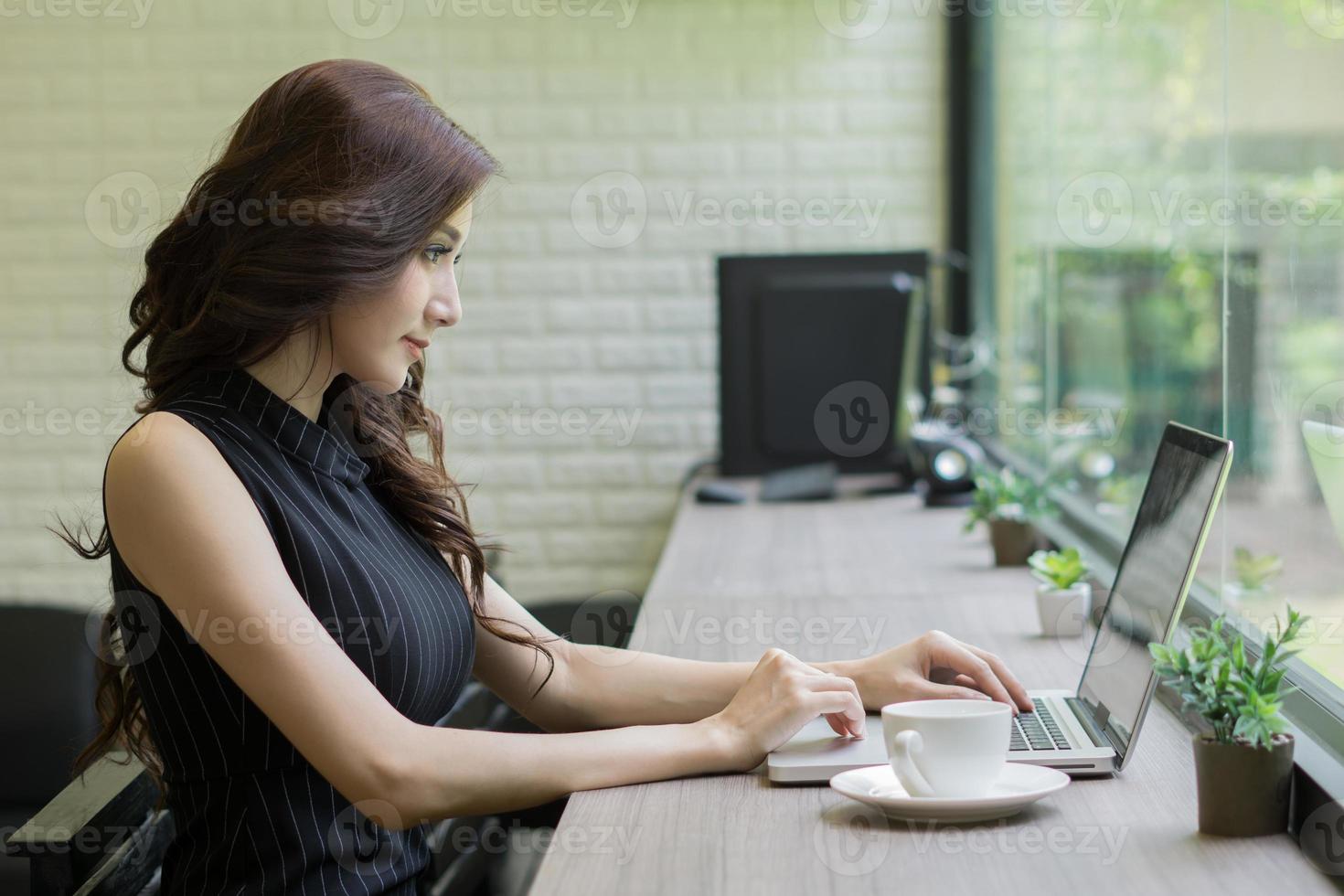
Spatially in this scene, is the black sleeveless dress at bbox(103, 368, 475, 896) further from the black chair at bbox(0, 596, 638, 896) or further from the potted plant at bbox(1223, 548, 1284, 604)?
the potted plant at bbox(1223, 548, 1284, 604)

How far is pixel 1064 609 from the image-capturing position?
1.65 m

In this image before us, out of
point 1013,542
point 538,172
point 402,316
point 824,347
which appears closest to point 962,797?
point 402,316

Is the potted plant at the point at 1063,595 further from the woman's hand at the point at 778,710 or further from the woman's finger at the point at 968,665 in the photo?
the woman's hand at the point at 778,710

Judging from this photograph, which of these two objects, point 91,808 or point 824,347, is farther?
point 824,347

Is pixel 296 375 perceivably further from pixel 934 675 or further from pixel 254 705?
pixel 934 675

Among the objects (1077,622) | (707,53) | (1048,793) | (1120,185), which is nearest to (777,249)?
(707,53)

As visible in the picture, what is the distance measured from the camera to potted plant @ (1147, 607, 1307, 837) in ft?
3.16

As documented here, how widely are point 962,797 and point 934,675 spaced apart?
1.01 ft

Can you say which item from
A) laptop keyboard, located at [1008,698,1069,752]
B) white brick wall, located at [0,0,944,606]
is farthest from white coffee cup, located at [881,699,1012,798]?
white brick wall, located at [0,0,944,606]

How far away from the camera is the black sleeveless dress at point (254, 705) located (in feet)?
3.86

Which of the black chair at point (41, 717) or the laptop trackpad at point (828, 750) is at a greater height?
the laptop trackpad at point (828, 750)

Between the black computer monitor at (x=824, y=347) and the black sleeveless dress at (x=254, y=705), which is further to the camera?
the black computer monitor at (x=824, y=347)

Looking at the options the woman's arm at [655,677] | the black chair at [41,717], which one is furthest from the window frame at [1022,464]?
the black chair at [41,717]

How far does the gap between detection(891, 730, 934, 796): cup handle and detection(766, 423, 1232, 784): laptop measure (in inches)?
2.8
